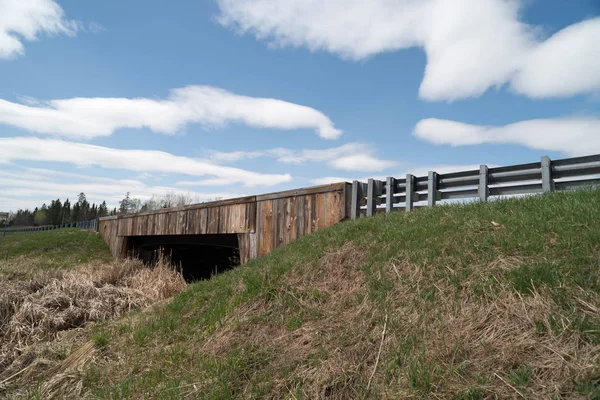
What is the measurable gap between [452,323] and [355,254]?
2.76m

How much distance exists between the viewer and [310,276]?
6480 millimetres

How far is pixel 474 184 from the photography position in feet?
29.7

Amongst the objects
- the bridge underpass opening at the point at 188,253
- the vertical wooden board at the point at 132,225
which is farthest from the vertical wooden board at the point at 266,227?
the vertical wooden board at the point at 132,225

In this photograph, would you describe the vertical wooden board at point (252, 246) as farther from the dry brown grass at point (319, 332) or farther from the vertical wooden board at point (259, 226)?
the dry brown grass at point (319, 332)

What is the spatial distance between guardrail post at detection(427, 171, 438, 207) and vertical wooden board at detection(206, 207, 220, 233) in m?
9.30

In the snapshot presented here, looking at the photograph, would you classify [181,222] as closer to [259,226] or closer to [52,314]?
[259,226]

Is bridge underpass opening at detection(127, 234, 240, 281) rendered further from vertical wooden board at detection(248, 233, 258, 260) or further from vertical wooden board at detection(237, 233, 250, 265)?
vertical wooden board at detection(248, 233, 258, 260)

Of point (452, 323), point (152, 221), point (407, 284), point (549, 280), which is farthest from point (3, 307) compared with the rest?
point (152, 221)

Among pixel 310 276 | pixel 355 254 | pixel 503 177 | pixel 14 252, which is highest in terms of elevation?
pixel 503 177

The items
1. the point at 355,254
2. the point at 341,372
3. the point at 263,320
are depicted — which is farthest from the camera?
the point at 355,254

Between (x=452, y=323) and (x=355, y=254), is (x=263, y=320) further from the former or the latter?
(x=452, y=323)

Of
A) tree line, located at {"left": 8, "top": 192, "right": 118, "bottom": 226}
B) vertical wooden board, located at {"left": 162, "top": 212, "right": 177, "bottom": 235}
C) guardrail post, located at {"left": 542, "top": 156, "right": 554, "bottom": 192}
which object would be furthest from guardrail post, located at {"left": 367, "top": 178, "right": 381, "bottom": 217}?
tree line, located at {"left": 8, "top": 192, "right": 118, "bottom": 226}

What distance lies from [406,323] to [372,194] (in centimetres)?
659

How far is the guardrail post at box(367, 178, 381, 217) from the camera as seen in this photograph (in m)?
10.6
